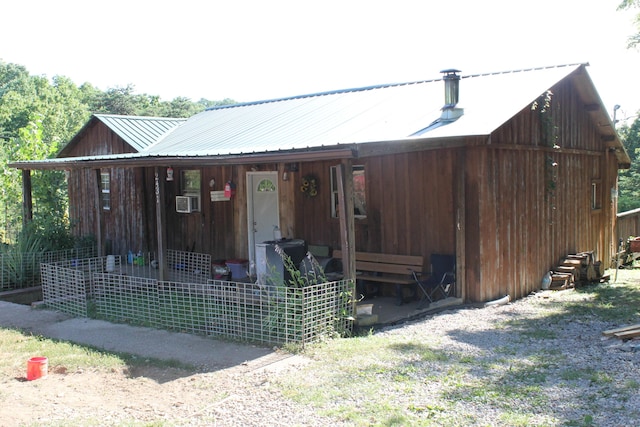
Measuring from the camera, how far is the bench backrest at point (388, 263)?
981cm

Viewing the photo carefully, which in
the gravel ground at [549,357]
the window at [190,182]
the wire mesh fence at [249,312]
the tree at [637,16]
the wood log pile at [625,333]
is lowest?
the gravel ground at [549,357]

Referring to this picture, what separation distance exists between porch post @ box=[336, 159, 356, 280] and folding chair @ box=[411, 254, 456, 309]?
7.12 feet

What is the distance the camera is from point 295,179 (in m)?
11.5

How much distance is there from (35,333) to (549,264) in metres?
8.87

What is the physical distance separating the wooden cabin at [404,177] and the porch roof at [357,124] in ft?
0.13

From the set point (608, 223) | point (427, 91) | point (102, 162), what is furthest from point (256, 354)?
point (608, 223)

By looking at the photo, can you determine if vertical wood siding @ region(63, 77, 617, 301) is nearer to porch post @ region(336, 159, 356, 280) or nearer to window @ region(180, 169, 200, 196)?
window @ region(180, 169, 200, 196)

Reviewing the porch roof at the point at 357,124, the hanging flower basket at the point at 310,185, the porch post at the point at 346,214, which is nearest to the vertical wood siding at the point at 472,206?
the hanging flower basket at the point at 310,185

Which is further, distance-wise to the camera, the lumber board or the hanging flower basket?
the hanging flower basket

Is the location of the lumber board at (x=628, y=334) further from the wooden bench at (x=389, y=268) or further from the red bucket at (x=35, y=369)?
the red bucket at (x=35, y=369)

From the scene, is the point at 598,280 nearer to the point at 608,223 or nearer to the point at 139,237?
the point at 608,223

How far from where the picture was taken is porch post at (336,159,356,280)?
741 centimetres

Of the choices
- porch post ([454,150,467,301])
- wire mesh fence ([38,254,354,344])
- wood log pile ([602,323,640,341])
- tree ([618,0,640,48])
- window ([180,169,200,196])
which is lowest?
wood log pile ([602,323,640,341])

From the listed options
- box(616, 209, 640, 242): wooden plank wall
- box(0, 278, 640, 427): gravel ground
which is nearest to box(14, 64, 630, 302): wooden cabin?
box(616, 209, 640, 242): wooden plank wall
